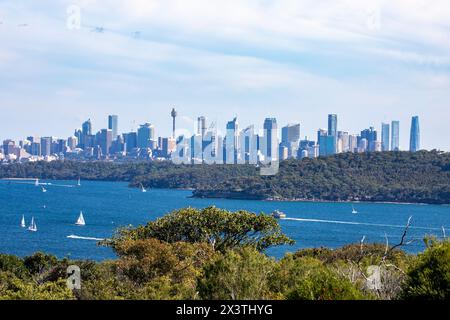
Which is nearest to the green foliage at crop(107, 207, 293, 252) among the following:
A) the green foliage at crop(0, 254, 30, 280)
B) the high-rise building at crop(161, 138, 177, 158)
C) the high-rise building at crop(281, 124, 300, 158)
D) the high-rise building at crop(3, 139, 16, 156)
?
the green foliage at crop(0, 254, 30, 280)

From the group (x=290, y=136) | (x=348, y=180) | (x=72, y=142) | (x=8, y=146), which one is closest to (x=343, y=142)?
(x=290, y=136)

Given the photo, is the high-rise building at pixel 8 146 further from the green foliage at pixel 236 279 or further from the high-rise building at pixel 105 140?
A: the green foliage at pixel 236 279

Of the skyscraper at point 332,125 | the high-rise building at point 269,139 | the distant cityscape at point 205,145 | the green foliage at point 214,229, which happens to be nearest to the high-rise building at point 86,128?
the distant cityscape at point 205,145

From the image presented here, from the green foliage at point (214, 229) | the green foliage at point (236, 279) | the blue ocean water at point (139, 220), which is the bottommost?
the blue ocean water at point (139, 220)

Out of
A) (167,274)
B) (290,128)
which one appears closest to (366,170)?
(290,128)

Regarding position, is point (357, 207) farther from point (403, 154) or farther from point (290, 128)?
point (290, 128)

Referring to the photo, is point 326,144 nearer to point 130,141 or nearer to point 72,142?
point 130,141

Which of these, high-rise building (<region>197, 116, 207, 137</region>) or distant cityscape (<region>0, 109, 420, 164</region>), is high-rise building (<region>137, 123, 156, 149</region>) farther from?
high-rise building (<region>197, 116, 207, 137</region>)
